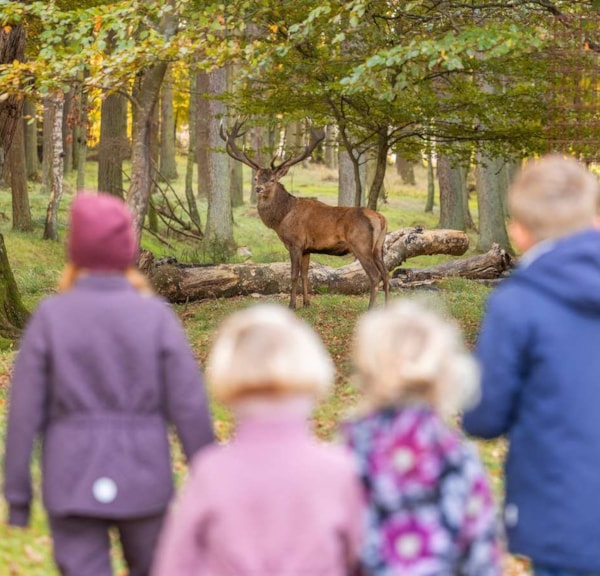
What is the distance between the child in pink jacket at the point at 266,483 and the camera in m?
2.96

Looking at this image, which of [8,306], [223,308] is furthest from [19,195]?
[8,306]

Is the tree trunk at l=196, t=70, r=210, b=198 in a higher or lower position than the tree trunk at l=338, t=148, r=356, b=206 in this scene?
higher

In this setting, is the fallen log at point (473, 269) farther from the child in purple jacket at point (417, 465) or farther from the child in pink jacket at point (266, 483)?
the child in pink jacket at point (266, 483)

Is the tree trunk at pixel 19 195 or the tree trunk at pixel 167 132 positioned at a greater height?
the tree trunk at pixel 167 132

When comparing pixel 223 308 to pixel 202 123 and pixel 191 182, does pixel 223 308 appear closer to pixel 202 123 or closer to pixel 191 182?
pixel 191 182

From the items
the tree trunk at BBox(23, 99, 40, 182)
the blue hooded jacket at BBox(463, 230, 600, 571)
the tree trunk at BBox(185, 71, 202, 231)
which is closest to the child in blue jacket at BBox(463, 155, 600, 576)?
the blue hooded jacket at BBox(463, 230, 600, 571)

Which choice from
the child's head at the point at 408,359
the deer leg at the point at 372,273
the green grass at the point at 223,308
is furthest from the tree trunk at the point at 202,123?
the child's head at the point at 408,359

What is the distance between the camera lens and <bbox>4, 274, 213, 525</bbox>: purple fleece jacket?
3.66 metres

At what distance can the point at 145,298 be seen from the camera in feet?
12.7

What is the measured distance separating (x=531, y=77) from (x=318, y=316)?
4176mm

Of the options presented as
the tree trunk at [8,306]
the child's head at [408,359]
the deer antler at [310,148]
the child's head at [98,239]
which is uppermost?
the deer antler at [310,148]

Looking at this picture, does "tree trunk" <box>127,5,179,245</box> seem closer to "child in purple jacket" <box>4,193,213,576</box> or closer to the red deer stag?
the red deer stag

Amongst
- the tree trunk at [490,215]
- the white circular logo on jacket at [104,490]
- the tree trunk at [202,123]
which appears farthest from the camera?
the tree trunk at [202,123]

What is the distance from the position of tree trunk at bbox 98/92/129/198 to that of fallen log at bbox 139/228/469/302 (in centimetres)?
659
